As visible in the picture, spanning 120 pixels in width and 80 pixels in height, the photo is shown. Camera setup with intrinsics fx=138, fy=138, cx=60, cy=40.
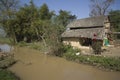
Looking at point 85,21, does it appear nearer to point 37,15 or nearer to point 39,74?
point 37,15

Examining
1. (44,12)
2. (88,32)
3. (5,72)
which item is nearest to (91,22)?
(88,32)

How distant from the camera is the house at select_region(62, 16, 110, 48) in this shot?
21486 mm

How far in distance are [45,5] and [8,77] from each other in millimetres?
33402

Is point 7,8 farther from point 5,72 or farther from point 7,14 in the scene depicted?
point 5,72

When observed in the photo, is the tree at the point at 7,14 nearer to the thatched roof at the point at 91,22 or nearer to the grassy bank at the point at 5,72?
the thatched roof at the point at 91,22

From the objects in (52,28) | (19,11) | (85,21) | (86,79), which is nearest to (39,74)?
(86,79)

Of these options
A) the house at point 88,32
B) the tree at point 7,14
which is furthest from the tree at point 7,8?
the house at point 88,32

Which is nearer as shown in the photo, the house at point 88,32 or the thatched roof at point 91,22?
the house at point 88,32

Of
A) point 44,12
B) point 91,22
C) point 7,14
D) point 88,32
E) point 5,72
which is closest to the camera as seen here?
point 5,72

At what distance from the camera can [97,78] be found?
1095 cm

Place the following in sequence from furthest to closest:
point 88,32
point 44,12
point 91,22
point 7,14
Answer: point 44,12 < point 7,14 < point 91,22 < point 88,32

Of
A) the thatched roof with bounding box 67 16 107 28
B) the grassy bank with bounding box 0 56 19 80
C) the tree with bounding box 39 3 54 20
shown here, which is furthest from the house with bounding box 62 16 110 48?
the tree with bounding box 39 3 54 20

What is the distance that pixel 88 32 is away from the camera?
74.2 ft

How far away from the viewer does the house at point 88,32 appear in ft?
70.5
